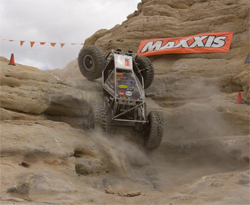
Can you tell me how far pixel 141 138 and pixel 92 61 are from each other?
10.3 feet

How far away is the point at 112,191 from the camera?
19.3 ft

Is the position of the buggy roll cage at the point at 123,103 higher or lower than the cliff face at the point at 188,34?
lower

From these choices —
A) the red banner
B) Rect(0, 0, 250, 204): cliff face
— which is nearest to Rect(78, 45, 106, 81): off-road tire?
Rect(0, 0, 250, 204): cliff face

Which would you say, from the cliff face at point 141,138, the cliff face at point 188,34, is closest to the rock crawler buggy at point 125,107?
the cliff face at point 141,138

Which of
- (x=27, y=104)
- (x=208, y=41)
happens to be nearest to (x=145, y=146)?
(x=27, y=104)

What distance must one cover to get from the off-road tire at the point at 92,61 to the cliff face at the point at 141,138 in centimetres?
40

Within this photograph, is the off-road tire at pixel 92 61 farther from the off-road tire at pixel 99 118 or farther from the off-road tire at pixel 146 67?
the off-road tire at pixel 99 118

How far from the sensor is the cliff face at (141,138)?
511 cm

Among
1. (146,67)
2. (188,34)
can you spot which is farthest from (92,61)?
(188,34)

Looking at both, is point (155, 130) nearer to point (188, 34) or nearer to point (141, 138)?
point (141, 138)

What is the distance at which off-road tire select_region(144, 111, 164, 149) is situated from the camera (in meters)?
7.99

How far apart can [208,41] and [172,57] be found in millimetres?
1596

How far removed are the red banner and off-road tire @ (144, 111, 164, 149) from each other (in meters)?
5.25

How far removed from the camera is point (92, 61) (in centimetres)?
1009
